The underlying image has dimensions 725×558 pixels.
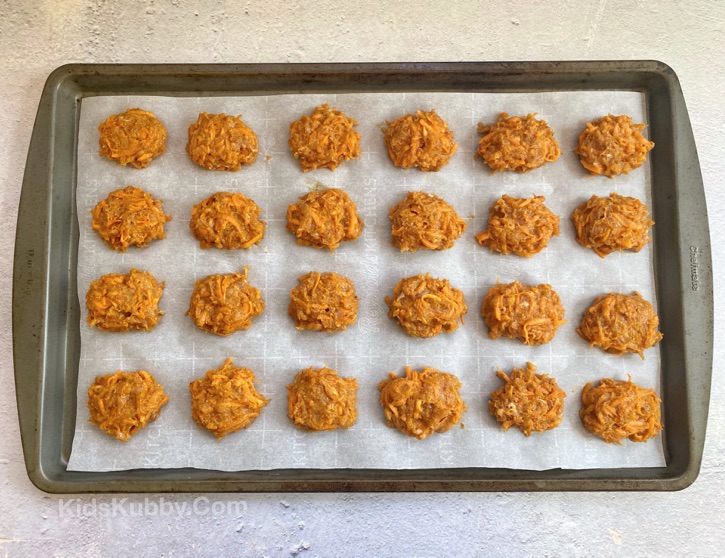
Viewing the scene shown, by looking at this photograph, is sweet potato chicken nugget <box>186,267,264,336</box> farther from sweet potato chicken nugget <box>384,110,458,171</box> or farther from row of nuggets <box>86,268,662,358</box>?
sweet potato chicken nugget <box>384,110,458,171</box>

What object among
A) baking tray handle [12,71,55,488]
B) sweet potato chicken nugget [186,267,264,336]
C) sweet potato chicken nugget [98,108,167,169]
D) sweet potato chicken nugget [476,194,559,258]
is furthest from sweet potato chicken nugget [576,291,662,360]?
baking tray handle [12,71,55,488]

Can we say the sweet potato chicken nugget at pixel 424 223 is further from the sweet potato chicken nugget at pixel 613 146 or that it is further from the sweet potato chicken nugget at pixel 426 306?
the sweet potato chicken nugget at pixel 613 146

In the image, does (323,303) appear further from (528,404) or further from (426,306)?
(528,404)

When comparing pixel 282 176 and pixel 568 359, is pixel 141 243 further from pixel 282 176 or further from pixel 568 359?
pixel 568 359

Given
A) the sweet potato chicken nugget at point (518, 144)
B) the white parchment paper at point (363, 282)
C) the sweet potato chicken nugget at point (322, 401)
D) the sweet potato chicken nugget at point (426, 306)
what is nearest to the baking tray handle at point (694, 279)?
the white parchment paper at point (363, 282)

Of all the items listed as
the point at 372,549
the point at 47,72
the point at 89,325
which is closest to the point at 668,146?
the point at 372,549

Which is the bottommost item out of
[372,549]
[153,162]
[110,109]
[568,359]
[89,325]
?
[372,549]

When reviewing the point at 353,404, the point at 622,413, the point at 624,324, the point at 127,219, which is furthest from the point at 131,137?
the point at 622,413
